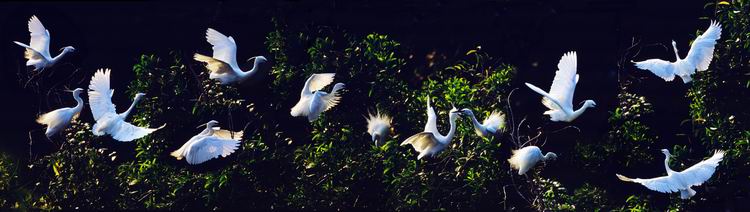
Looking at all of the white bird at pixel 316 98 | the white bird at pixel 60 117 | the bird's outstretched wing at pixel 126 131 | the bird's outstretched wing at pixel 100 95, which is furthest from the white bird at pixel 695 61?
the white bird at pixel 60 117

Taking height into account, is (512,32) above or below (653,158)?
above

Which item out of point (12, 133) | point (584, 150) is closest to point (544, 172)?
point (584, 150)

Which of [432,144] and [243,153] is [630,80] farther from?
[243,153]

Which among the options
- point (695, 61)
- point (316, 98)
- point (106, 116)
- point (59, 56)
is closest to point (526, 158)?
point (695, 61)

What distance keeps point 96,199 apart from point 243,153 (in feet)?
2.36

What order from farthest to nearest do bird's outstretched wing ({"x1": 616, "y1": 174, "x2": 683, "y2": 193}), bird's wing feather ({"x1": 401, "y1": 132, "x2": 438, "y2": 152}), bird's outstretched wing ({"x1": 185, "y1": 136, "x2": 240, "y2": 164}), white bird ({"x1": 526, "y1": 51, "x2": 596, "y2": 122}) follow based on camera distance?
bird's outstretched wing ({"x1": 185, "y1": 136, "x2": 240, "y2": 164}) → white bird ({"x1": 526, "y1": 51, "x2": 596, "y2": 122}) → bird's wing feather ({"x1": 401, "y1": 132, "x2": 438, "y2": 152}) → bird's outstretched wing ({"x1": 616, "y1": 174, "x2": 683, "y2": 193})

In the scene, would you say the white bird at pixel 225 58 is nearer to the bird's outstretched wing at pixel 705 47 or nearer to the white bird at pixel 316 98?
the white bird at pixel 316 98

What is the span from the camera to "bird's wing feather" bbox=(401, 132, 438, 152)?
671cm

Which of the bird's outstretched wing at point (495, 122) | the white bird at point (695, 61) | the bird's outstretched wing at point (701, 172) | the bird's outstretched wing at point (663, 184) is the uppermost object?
the white bird at point (695, 61)

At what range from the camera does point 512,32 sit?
310 inches

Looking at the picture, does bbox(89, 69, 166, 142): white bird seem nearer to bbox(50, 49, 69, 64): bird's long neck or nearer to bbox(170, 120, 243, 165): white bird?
bbox(170, 120, 243, 165): white bird

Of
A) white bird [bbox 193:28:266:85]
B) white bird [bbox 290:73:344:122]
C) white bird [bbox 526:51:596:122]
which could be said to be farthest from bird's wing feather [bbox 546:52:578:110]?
white bird [bbox 193:28:266:85]

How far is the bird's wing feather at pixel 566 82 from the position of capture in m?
6.84

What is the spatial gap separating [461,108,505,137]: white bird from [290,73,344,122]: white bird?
59 cm
